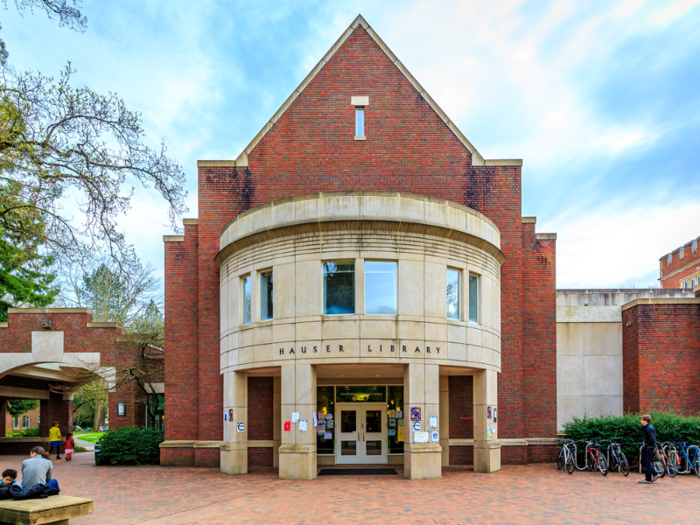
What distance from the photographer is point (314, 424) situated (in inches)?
724

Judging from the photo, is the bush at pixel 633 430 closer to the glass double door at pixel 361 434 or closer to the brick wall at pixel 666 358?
the brick wall at pixel 666 358

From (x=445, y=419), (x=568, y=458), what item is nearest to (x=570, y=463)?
(x=568, y=458)

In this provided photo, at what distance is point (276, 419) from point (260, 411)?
0.69m

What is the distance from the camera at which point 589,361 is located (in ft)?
85.6

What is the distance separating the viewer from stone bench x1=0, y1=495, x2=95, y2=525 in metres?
10.9

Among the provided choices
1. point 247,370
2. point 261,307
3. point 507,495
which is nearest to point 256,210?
point 261,307

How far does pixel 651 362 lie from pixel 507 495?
12.5 metres

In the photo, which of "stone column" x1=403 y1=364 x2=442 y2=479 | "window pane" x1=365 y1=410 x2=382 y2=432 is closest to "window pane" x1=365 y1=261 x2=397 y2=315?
"stone column" x1=403 y1=364 x2=442 y2=479

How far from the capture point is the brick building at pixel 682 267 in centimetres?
5006

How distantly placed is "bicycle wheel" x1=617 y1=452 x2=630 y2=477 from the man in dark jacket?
3.63 ft

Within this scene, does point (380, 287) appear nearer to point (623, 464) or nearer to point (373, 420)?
point (373, 420)

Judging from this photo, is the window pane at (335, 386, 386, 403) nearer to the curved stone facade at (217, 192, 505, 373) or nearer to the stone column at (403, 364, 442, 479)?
the stone column at (403, 364, 442, 479)

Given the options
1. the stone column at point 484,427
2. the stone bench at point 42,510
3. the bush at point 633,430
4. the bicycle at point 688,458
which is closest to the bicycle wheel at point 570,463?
the bush at point 633,430

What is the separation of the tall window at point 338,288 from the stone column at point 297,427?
189 centimetres
